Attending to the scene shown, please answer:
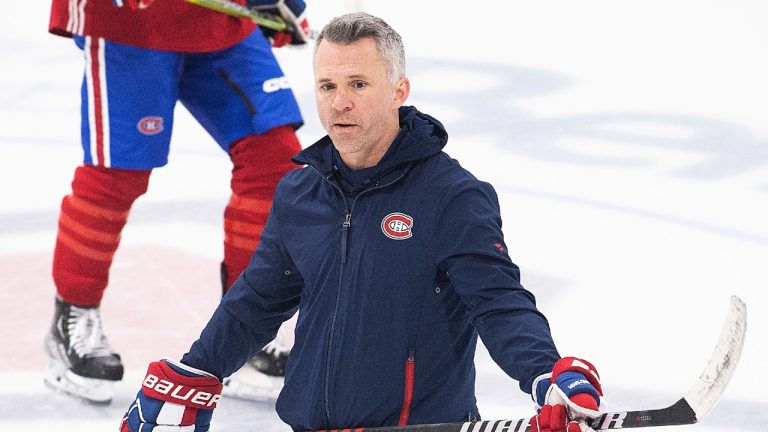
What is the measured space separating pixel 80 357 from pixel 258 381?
0.46m

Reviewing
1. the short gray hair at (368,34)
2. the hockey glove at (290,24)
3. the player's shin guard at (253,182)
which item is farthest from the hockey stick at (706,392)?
the hockey glove at (290,24)

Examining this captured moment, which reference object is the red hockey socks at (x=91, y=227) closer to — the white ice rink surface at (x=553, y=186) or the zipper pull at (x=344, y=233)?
the white ice rink surface at (x=553, y=186)

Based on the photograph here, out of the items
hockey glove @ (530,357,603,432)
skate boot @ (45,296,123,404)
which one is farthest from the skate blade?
hockey glove @ (530,357,603,432)

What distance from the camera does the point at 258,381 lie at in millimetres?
3984

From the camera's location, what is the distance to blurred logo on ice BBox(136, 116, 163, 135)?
3.87 m

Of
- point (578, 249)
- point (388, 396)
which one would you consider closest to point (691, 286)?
point (578, 249)

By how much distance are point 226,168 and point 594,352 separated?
218 centimetres

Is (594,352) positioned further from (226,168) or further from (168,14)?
(226,168)

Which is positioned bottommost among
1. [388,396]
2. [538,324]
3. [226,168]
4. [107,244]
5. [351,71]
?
[226,168]

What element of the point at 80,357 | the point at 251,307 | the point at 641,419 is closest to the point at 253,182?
the point at 80,357

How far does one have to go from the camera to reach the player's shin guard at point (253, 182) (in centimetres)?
390

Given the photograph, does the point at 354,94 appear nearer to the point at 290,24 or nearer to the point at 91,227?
the point at 91,227

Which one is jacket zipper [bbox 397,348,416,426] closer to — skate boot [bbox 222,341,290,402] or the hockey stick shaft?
the hockey stick shaft

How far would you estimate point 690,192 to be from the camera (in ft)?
18.0
